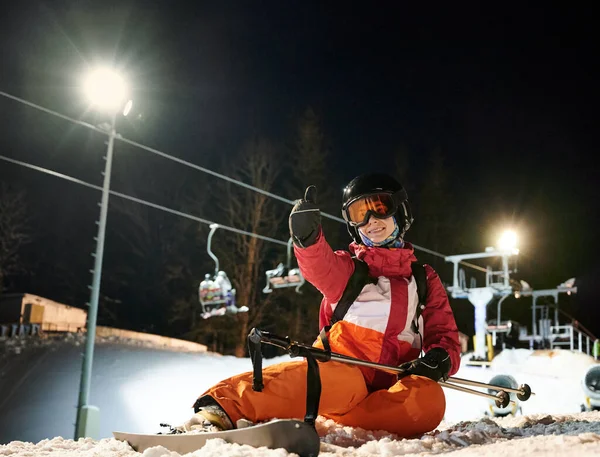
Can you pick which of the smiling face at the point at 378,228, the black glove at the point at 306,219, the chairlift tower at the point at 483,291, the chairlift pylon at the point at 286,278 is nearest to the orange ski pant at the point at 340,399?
the black glove at the point at 306,219

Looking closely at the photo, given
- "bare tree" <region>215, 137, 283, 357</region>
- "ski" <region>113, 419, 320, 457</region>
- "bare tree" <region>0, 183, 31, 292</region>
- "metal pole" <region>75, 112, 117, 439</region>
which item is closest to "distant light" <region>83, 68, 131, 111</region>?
"metal pole" <region>75, 112, 117, 439</region>

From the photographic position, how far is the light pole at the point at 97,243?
7172 mm

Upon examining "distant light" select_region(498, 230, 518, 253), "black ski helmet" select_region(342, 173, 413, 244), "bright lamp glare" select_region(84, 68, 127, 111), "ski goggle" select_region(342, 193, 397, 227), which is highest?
"bright lamp glare" select_region(84, 68, 127, 111)

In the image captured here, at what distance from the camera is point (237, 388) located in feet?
8.08

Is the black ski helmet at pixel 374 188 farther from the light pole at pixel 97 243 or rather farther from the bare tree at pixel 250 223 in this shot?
the bare tree at pixel 250 223

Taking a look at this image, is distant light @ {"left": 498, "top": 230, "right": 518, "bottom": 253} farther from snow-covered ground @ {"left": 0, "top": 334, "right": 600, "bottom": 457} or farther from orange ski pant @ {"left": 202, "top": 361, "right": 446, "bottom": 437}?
orange ski pant @ {"left": 202, "top": 361, "right": 446, "bottom": 437}

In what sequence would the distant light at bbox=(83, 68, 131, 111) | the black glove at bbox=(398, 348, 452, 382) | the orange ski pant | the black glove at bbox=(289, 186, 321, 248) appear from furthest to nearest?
the distant light at bbox=(83, 68, 131, 111) → the black glove at bbox=(398, 348, 452, 382) → the black glove at bbox=(289, 186, 321, 248) → the orange ski pant

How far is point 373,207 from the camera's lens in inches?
137

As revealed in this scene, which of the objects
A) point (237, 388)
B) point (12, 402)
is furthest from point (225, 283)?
point (237, 388)

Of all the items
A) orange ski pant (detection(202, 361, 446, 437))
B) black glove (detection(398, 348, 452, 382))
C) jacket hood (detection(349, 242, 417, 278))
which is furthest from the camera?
jacket hood (detection(349, 242, 417, 278))

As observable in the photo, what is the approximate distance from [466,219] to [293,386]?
25722 mm

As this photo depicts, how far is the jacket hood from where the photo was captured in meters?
3.38

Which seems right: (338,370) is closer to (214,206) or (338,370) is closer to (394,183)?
(394,183)

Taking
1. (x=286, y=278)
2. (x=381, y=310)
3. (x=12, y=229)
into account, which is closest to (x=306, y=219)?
(x=381, y=310)
